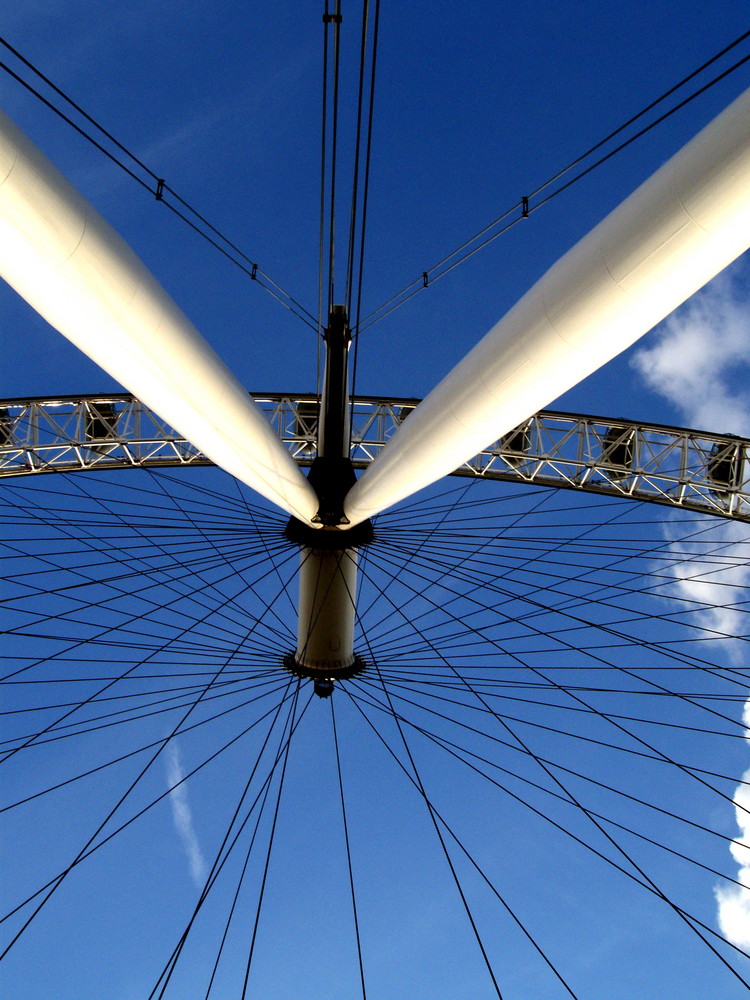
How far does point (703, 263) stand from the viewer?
196 inches

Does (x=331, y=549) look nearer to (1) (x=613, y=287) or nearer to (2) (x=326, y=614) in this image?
(2) (x=326, y=614)

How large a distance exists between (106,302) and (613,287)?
3369mm

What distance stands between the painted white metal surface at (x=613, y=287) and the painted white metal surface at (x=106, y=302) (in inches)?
79.9

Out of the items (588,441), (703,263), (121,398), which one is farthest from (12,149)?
(588,441)

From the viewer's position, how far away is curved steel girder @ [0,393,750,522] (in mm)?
18516

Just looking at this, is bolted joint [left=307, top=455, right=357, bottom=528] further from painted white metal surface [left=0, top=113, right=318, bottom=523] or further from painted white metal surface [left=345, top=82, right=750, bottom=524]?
painted white metal surface [left=345, top=82, right=750, bottom=524]

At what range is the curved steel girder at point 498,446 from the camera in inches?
729

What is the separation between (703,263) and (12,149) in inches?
164

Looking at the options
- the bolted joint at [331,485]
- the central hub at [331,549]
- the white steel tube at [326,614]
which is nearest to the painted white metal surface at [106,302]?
the bolted joint at [331,485]

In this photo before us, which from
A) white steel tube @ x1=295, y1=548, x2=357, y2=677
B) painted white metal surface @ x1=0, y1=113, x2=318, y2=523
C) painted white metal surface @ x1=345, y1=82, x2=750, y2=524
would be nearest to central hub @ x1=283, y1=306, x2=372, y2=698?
white steel tube @ x1=295, y1=548, x2=357, y2=677

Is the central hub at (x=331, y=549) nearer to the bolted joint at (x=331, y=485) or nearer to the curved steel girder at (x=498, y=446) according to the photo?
the bolted joint at (x=331, y=485)

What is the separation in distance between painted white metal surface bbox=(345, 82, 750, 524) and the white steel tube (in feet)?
21.3

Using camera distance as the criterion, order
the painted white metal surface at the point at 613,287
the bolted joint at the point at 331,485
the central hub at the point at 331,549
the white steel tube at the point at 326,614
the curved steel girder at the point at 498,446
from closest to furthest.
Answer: the painted white metal surface at the point at 613,287 < the bolted joint at the point at 331,485 < the central hub at the point at 331,549 < the white steel tube at the point at 326,614 < the curved steel girder at the point at 498,446

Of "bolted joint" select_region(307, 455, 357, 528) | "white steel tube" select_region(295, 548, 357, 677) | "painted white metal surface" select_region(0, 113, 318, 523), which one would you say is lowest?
"white steel tube" select_region(295, 548, 357, 677)
